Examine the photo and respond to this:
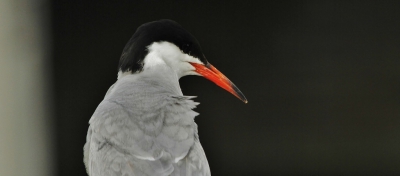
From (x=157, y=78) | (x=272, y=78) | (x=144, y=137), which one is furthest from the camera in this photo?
(x=272, y=78)

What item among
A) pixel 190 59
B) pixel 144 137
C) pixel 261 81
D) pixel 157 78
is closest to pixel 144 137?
pixel 144 137

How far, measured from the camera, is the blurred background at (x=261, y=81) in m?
2.72

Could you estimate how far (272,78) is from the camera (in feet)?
9.44

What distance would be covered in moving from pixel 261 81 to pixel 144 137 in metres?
1.49

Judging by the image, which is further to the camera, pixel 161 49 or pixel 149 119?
pixel 161 49

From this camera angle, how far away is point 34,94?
2613mm

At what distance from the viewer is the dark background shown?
275cm

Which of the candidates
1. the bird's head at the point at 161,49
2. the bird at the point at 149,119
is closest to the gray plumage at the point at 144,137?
the bird at the point at 149,119

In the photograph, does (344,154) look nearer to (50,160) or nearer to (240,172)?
(240,172)

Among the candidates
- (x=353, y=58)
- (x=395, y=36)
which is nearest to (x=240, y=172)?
(x=353, y=58)

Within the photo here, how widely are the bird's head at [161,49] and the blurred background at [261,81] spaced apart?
96 cm

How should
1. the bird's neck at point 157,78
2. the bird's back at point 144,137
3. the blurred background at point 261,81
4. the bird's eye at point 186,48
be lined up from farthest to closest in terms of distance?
1. the blurred background at point 261,81
2. the bird's eye at point 186,48
3. the bird's neck at point 157,78
4. the bird's back at point 144,137

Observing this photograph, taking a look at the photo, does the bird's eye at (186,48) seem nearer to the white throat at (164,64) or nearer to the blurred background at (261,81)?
the white throat at (164,64)

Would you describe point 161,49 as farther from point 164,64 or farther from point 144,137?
point 144,137
